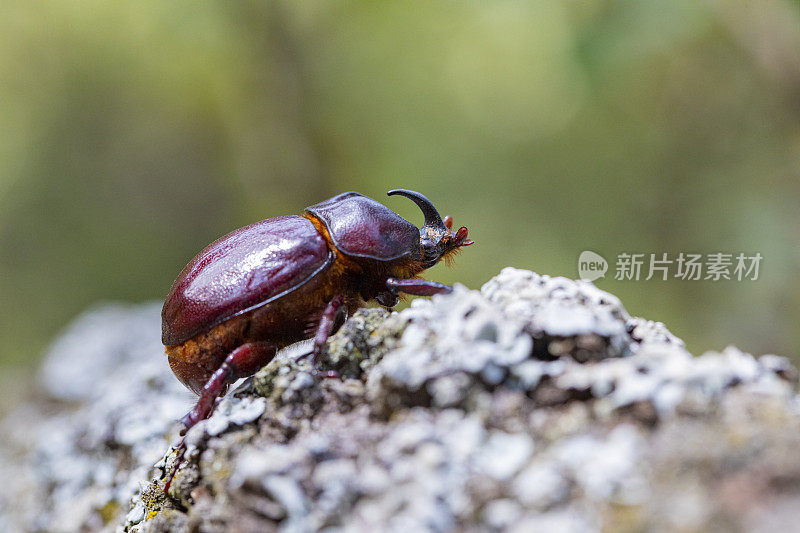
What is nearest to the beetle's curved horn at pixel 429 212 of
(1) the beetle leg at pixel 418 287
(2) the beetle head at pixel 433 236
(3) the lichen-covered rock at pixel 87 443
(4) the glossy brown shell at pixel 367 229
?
(2) the beetle head at pixel 433 236

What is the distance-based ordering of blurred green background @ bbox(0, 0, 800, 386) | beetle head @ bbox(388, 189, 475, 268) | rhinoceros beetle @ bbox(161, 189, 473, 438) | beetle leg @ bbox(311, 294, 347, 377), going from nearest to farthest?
beetle leg @ bbox(311, 294, 347, 377), rhinoceros beetle @ bbox(161, 189, 473, 438), beetle head @ bbox(388, 189, 475, 268), blurred green background @ bbox(0, 0, 800, 386)

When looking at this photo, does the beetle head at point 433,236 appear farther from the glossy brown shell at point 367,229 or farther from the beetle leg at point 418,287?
the beetle leg at point 418,287

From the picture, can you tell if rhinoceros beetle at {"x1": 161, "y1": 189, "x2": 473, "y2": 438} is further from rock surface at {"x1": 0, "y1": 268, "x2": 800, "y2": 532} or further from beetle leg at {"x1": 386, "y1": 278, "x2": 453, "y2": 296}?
rock surface at {"x1": 0, "y1": 268, "x2": 800, "y2": 532}

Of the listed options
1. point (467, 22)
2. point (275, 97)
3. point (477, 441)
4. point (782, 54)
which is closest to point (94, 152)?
point (275, 97)

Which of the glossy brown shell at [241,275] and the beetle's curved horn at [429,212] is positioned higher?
the beetle's curved horn at [429,212]

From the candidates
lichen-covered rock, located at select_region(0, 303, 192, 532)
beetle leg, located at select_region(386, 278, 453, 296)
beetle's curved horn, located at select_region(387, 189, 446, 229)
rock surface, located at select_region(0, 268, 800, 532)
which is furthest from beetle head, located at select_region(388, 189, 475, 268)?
lichen-covered rock, located at select_region(0, 303, 192, 532)

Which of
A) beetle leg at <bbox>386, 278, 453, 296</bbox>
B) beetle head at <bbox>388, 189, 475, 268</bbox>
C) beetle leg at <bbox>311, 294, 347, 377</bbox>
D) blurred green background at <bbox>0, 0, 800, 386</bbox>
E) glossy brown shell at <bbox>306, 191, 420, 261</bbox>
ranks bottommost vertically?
beetle leg at <bbox>311, 294, 347, 377</bbox>

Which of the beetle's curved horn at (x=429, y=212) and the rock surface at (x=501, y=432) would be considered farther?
the beetle's curved horn at (x=429, y=212)

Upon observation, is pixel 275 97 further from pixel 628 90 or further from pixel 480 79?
pixel 628 90
